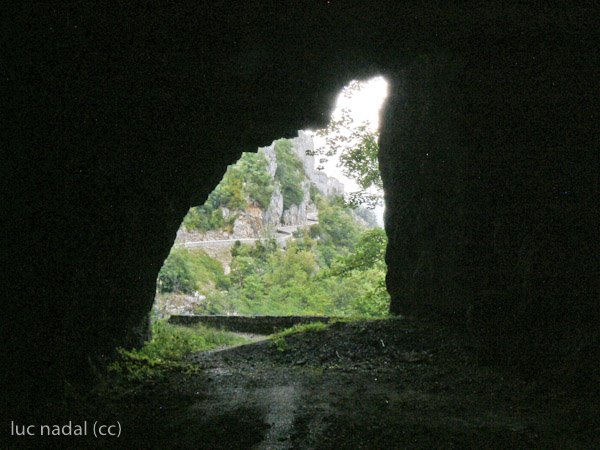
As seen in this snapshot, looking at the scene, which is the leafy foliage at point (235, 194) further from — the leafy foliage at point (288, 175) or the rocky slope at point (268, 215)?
the leafy foliage at point (288, 175)

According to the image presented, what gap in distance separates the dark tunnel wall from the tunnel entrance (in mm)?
5087

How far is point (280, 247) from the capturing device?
117 feet

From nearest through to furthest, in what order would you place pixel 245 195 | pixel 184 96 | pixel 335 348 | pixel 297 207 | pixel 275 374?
pixel 184 96 < pixel 275 374 < pixel 335 348 < pixel 245 195 < pixel 297 207

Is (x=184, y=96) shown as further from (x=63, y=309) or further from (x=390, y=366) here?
(x=390, y=366)

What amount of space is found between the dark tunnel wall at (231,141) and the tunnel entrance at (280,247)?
5087mm

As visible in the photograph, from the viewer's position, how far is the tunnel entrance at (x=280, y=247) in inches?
551

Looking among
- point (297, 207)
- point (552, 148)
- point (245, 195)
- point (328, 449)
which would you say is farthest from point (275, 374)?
point (297, 207)

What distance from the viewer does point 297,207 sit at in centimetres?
4766

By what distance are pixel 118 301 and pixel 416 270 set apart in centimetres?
655

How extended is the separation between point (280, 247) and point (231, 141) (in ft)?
92.2

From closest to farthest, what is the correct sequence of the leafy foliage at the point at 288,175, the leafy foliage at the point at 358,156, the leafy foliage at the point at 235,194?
the leafy foliage at the point at 358,156
the leafy foliage at the point at 235,194
the leafy foliage at the point at 288,175

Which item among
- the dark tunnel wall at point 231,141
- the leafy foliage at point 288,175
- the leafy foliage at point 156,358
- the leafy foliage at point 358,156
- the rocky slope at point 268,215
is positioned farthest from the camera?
the leafy foliage at point 288,175

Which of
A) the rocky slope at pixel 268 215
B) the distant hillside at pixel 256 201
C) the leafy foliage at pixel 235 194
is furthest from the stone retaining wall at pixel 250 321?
the leafy foliage at pixel 235 194

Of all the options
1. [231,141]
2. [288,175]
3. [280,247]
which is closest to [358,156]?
[231,141]
